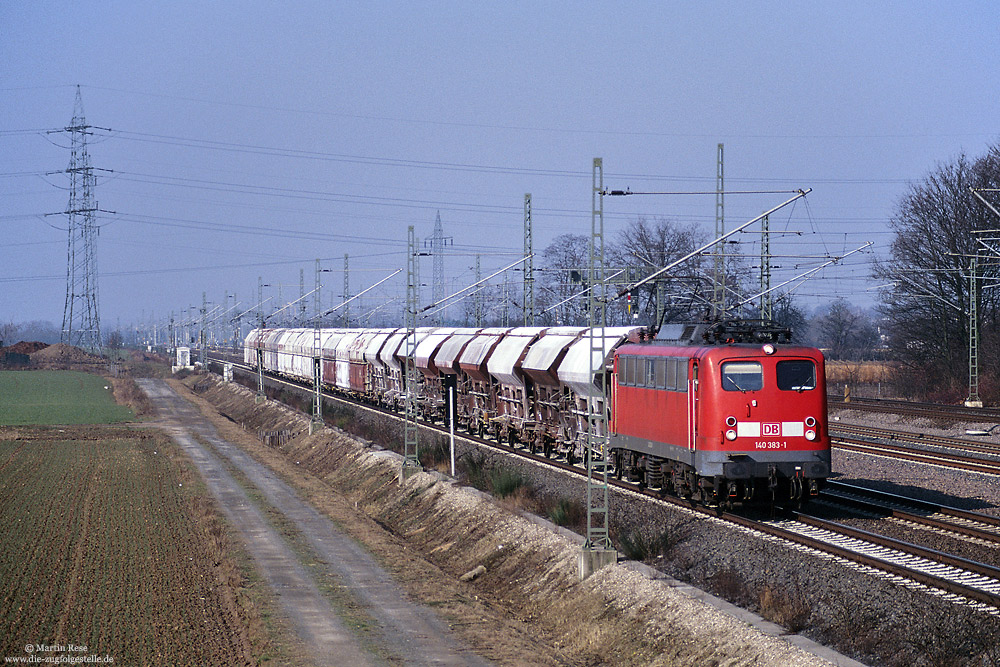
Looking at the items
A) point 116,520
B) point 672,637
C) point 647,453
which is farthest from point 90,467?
point 672,637

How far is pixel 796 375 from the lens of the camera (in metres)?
21.2

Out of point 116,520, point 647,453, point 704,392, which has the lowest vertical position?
point 116,520

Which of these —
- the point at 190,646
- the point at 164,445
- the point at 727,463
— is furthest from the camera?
the point at 164,445

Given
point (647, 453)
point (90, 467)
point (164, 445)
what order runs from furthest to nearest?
point (164, 445) < point (90, 467) < point (647, 453)

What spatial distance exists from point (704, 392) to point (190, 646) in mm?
10624

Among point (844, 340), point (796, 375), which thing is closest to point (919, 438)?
point (796, 375)

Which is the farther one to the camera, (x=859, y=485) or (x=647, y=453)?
(x=859, y=485)

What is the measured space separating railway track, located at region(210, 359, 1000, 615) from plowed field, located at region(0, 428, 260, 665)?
31.1 ft

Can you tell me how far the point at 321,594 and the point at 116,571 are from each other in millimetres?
5571

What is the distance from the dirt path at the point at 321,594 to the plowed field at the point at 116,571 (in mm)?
987

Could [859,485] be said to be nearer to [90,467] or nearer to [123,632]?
[123,632]

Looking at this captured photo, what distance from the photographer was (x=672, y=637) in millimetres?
14680

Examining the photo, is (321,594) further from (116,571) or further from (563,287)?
(563,287)

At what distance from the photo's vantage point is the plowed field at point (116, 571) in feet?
54.6
